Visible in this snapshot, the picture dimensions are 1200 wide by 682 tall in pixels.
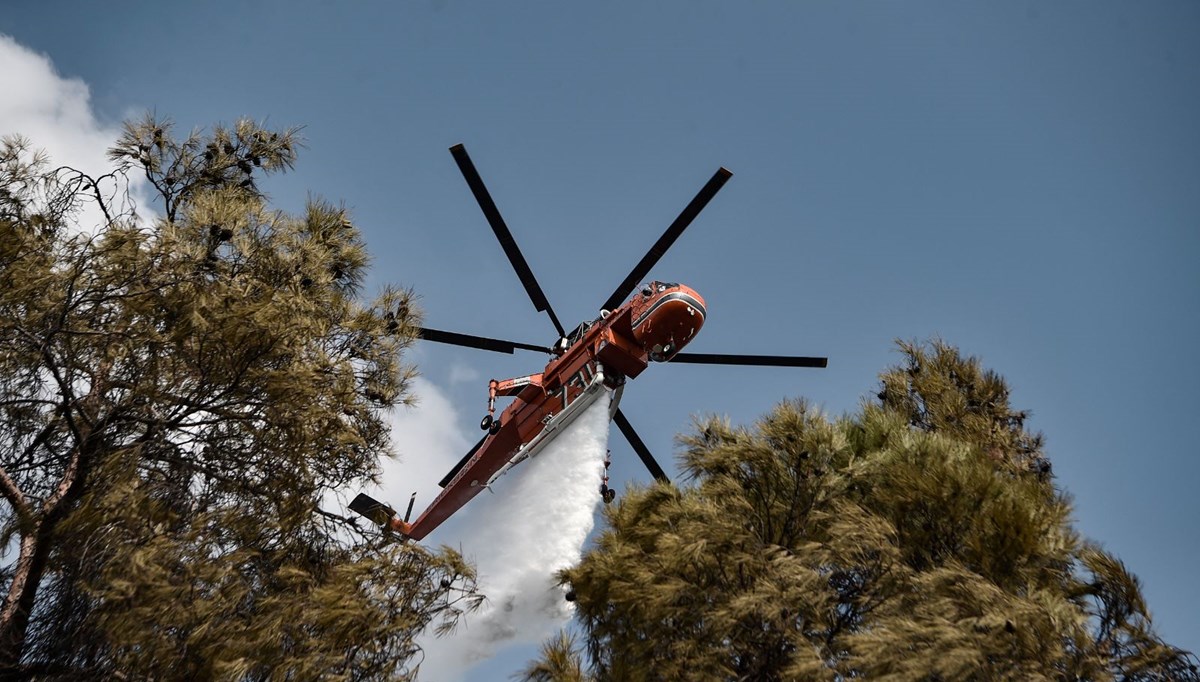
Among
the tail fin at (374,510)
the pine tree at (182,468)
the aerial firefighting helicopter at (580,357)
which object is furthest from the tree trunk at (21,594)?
the aerial firefighting helicopter at (580,357)

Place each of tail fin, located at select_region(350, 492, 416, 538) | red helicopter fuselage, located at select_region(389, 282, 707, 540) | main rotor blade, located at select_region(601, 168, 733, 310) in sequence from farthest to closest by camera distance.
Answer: red helicopter fuselage, located at select_region(389, 282, 707, 540) < main rotor blade, located at select_region(601, 168, 733, 310) < tail fin, located at select_region(350, 492, 416, 538)

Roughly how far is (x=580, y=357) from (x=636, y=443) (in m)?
1.70

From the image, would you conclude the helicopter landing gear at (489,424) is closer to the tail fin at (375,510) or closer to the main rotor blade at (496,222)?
the main rotor blade at (496,222)

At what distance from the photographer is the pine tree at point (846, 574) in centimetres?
463

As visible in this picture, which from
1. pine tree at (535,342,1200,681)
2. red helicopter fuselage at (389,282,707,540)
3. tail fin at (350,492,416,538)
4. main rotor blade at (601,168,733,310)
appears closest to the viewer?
pine tree at (535,342,1200,681)

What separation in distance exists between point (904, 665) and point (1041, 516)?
5.33ft

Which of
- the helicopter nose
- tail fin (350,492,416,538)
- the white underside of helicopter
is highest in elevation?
the helicopter nose

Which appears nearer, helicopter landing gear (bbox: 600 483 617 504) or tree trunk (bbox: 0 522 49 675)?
tree trunk (bbox: 0 522 49 675)

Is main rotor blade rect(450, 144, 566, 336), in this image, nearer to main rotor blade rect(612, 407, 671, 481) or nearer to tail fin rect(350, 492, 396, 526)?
main rotor blade rect(612, 407, 671, 481)

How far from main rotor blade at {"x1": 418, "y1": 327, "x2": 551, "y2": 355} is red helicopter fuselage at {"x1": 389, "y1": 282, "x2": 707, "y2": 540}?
0.46m

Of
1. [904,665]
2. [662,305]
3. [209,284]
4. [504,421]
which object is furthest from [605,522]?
[504,421]

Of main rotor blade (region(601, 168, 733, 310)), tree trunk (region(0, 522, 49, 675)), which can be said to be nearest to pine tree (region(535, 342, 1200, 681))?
tree trunk (region(0, 522, 49, 675))

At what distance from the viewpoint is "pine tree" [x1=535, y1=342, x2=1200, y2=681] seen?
4633mm

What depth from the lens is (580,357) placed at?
1242 cm
